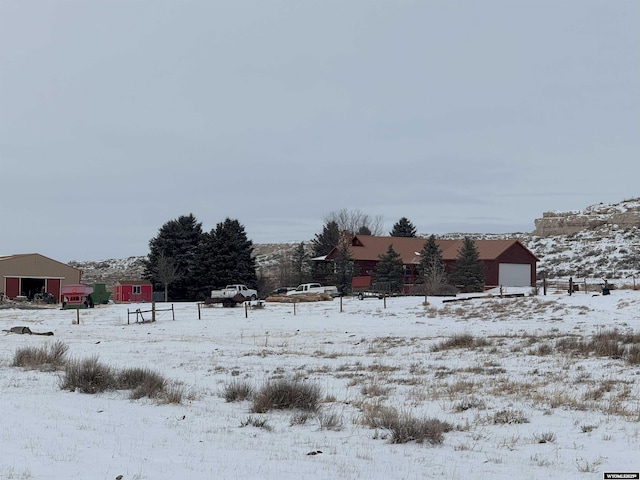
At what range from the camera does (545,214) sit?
110 metres

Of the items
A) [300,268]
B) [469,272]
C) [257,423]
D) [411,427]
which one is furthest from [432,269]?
[411,427]

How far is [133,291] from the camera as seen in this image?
Answer: 64.9m

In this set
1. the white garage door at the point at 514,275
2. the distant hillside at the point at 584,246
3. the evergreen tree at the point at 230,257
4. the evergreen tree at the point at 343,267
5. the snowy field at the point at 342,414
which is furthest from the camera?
the distant hillside at the point at 584,246

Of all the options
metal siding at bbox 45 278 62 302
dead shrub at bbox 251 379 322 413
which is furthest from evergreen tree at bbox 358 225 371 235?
dead shrub at bbox 251 379 322 413

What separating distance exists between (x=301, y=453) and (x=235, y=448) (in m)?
0.85

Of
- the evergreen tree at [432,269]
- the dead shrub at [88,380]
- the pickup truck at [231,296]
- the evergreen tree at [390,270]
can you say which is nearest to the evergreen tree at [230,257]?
the pickup truck at [231,296]

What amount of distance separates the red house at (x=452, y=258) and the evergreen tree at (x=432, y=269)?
111 inches

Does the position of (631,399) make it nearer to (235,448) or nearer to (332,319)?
(235,448)

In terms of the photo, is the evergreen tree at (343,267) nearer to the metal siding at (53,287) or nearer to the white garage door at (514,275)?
the white garage door at (514,275)

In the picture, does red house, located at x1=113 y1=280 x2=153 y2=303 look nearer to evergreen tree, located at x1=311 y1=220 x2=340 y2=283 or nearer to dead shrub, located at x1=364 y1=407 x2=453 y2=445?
evergreen tree, located at x1=311 y1=220 x2=340 y2=283

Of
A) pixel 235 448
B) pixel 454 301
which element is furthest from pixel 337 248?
pixel 235 448

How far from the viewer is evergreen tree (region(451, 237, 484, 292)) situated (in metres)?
61.5

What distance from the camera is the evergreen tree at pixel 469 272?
61469 millimetres

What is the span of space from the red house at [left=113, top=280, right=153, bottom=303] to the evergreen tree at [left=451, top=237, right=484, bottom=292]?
2824 centimetres
